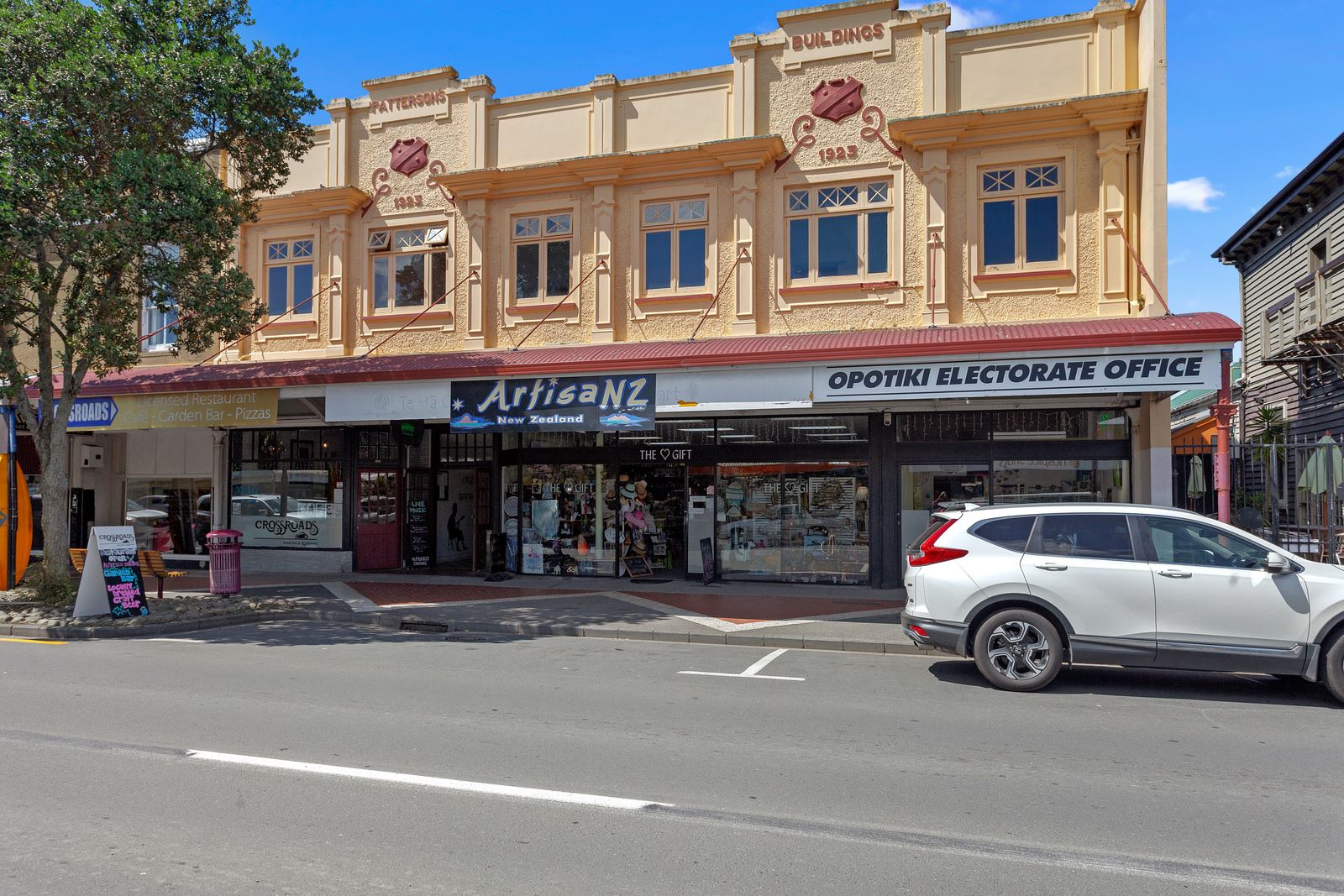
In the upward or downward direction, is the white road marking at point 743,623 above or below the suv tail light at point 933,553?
below

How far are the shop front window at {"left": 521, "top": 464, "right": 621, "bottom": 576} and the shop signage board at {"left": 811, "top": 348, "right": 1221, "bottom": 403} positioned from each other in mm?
5307

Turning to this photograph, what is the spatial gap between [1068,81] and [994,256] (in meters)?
2.80

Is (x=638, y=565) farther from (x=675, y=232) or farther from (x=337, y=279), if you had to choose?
(x=337, y=279)

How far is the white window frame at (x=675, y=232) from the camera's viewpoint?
15195 mm

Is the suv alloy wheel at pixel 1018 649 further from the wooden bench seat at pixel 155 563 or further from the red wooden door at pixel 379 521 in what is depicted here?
the red wooden door at pixel 379 521

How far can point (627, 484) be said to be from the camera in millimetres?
16234

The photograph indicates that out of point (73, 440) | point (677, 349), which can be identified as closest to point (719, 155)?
point (677, 349)

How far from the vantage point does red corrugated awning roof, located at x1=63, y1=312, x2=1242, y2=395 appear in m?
11.3

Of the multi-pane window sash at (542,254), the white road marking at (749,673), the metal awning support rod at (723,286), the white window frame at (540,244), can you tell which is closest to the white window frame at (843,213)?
the metal awning support rod at (723,286)

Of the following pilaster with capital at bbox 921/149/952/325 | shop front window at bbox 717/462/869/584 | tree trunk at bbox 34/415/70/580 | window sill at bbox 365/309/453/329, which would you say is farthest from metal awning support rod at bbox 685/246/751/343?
tree trunk at bbox 34/415/70/580

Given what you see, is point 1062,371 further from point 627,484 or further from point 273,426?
point 273,426

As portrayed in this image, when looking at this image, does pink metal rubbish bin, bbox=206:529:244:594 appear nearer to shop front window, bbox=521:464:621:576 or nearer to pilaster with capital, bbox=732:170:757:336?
shop front window, bbox=521:464:621:576

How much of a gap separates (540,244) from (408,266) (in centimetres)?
269

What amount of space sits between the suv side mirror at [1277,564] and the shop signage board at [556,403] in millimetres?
7842
